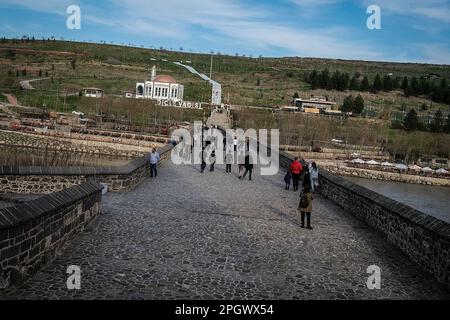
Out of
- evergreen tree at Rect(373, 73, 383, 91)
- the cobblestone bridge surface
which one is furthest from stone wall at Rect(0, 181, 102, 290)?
evergreen tree at Rect(373, 73, 383, 91)

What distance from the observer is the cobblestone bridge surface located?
6.66m

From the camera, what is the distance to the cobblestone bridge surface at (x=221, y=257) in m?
6.66

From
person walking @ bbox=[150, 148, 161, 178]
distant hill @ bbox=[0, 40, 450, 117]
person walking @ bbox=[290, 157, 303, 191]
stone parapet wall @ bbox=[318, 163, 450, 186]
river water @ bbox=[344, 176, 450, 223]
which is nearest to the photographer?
person walking @ bbox=[290, 157, 303, 191]

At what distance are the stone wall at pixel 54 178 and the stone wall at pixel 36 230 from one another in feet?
14.9

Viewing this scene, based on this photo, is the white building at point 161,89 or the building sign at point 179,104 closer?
the building sign at point 179,104

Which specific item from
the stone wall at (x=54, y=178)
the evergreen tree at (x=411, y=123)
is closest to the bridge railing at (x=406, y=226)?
the stone wall at (x=54, y=178)

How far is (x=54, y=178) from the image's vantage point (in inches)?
525

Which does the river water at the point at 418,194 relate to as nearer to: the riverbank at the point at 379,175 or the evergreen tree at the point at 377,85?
the riverbank at the point at 379,175

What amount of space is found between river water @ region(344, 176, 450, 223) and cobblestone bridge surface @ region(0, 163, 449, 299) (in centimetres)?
3038

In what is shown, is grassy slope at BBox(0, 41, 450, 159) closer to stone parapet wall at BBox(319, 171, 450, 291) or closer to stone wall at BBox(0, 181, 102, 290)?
stone parapet wall at BBox(319, 171, 450, 291)

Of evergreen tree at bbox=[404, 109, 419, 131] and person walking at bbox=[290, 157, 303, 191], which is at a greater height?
evergreen tree at bbox=[404, 109, 419, 131]

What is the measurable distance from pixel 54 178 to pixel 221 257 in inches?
285

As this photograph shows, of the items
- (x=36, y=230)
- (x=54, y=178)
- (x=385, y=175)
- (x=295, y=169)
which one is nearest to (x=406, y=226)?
(x=36, y=230)

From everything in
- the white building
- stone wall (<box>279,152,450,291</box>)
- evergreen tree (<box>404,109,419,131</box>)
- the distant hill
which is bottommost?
stone wall (<box>279,152,450,291</box>)
